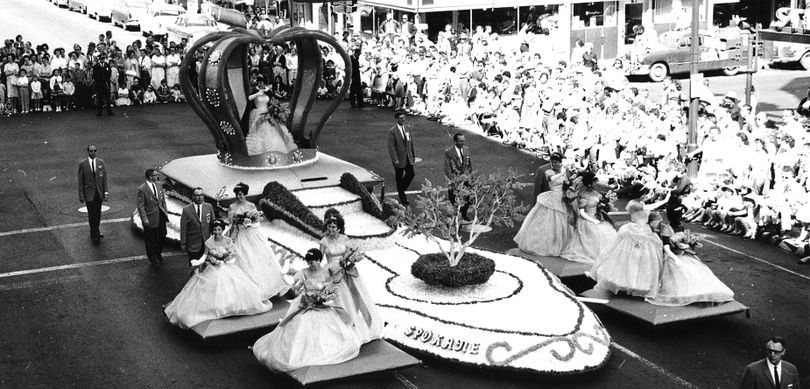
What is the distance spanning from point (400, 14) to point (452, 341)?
30979 mm

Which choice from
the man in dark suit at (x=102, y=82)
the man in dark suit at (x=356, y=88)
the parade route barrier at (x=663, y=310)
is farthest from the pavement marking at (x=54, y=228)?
the man in dark suit at (x=356, y=88)

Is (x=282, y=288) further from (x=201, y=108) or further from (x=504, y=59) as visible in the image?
(x=504, y=59)

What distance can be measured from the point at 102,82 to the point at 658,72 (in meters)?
17.0

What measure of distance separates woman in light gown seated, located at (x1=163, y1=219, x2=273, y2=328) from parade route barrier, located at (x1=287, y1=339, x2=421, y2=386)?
2.02m

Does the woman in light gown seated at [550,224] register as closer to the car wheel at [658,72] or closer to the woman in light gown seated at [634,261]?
the woman in light gown seated at [634,261]

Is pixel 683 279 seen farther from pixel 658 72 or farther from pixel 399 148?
pixel 658 72

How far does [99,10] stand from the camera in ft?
180

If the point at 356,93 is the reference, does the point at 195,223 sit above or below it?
below

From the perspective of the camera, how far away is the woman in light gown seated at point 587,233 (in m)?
16.9

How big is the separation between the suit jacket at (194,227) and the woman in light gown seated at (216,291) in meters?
1.87

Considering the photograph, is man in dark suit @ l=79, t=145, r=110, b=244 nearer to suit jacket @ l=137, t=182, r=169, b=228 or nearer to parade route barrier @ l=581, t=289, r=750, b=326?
suit jacket @ l=137, t=182, r=169, b=228

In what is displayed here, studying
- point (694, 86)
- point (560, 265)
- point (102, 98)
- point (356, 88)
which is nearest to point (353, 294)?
point (560, 265)

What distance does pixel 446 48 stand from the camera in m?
35.5

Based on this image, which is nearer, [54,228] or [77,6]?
[54,228]
